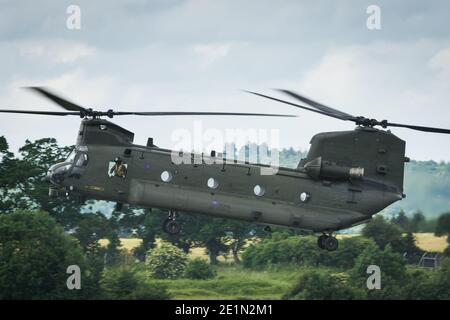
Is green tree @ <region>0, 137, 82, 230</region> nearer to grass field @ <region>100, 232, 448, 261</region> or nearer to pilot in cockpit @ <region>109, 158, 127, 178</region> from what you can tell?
grass field @ <region>100, 232, 448, 261</region>

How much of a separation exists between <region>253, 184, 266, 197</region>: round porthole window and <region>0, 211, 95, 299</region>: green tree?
29962 mm

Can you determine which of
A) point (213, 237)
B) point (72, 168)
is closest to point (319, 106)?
point (72, 168)

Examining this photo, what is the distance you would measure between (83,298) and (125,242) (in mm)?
14494

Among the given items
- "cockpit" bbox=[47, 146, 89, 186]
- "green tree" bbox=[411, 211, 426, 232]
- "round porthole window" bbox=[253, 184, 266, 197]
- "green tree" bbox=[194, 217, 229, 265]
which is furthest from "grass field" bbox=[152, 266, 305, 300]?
"cockpit" bbox=[47, 146, 89, 186]

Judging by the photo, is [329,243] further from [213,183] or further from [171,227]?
[171,227]

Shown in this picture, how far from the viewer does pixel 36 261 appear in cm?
6494

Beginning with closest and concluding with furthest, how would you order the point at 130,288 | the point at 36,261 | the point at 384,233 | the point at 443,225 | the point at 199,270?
the point at 443,225, the point at 130,288, the point at 36,261, the point at 199,270, the point at 384,233

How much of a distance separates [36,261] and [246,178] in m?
32.0

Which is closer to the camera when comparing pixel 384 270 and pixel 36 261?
pixel 36 261

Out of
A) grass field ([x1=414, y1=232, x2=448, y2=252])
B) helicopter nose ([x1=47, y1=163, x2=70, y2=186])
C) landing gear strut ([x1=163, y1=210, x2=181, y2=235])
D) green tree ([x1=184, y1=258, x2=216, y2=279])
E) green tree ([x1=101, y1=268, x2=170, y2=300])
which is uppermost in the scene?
helicopter nose ([x1=47, y1=163, x2=70, y2=186])

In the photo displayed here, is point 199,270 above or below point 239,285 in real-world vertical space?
above

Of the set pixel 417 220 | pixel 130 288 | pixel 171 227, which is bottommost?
pixel 130 288

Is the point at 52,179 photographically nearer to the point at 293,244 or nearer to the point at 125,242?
the point at 293,244

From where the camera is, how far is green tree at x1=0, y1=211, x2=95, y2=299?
6431 cm
